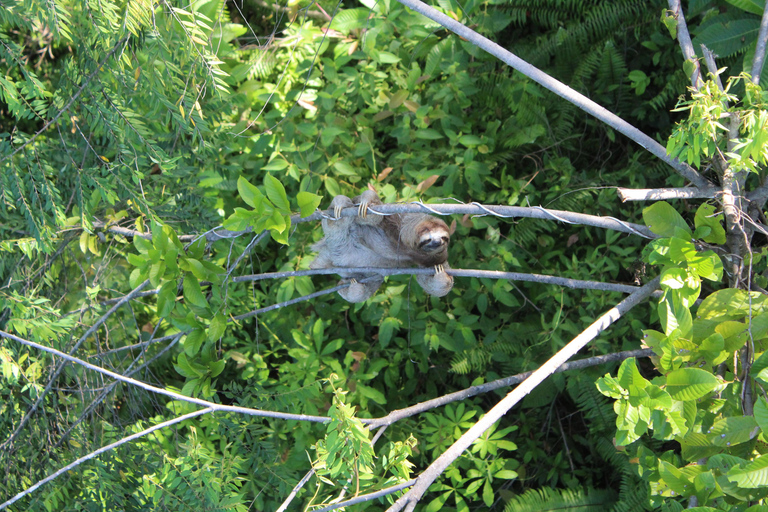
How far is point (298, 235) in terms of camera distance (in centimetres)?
371

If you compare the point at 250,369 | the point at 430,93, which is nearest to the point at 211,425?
the point at 250,369

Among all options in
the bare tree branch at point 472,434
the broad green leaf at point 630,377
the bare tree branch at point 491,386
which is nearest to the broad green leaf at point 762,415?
the broad green leaf at point 630,377

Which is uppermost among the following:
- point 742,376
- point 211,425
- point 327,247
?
point 742,376

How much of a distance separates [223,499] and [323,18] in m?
3.47

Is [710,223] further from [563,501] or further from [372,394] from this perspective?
[563,501]

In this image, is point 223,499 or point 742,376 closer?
point 742,376

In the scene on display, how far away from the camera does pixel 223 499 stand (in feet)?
8.11

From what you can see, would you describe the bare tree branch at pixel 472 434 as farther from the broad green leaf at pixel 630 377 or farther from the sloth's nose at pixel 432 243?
the sloth's nose at pixel 432 243

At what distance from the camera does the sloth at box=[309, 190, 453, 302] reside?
2.70 meters

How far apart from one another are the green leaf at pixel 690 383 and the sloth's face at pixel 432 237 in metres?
1.26

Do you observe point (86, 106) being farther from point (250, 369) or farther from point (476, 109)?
point (476, 109)

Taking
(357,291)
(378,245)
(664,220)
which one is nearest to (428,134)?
(378,245)

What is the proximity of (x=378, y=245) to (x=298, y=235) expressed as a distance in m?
0.79

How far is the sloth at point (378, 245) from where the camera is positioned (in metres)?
2.70
